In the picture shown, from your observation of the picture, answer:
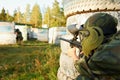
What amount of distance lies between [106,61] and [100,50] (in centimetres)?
10

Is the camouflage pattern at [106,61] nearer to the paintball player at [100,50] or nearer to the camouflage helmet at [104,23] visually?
the paintball player at [100,50]

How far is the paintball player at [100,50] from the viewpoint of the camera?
1.99 metres

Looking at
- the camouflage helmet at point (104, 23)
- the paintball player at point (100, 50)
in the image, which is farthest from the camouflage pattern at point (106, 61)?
the camouflage helmet at point (104, 23)

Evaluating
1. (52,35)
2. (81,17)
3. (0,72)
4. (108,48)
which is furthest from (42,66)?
(52,35)

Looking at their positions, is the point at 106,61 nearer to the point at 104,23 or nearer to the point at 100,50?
the point at 100,50

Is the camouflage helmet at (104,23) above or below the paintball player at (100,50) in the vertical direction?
above

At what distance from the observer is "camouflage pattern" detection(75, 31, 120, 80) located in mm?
1986

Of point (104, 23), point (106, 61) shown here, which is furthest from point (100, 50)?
point (104, 23)

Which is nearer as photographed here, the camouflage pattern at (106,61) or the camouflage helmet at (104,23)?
the camouflage pattern at (106,61)

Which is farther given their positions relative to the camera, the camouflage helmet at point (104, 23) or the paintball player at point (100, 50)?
the camouflage helmet at point (104, 23)

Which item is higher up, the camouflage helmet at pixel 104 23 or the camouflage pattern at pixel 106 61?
the camouflage helmet at pixel 104 23

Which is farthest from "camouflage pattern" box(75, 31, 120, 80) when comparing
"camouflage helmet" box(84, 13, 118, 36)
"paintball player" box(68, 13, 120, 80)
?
"camouflage helmet" box(84, 13, 118, 36)

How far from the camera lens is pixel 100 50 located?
2061 mm

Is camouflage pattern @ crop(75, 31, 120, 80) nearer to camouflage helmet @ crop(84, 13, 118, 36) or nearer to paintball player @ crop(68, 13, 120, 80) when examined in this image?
paintball player @ crop(68, 13, 120, 80)
